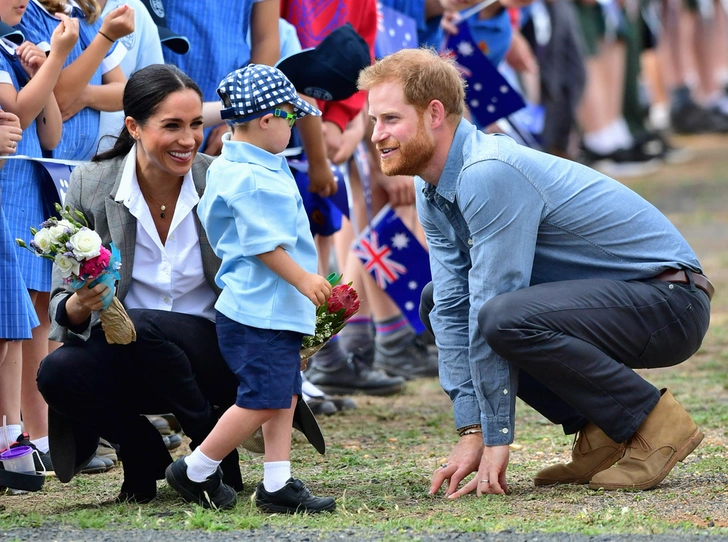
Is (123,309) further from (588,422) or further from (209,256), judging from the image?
(588,422)

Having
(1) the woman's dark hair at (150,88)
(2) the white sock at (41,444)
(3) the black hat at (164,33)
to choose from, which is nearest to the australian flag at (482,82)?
(3) the black hat at (164,33)

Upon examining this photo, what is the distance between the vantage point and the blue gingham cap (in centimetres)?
358

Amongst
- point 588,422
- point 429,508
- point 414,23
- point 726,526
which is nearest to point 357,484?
point 429,508

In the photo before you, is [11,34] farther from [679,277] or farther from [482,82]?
[482,82]

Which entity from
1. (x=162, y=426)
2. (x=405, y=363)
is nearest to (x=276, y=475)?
(x=162, y=426)

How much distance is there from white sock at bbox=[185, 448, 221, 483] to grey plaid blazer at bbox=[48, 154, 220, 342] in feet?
1.89

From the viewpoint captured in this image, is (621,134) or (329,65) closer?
(329,65)

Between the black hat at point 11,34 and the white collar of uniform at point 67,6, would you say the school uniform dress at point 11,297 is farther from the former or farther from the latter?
the white collar of uniform at point 67,6

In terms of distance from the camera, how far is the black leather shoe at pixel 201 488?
3604mm

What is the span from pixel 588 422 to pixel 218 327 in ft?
4.08

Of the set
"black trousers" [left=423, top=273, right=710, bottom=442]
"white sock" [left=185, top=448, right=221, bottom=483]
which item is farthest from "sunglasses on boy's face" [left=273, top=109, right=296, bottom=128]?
"white sock" [left=185, top=448, right=221, bottom=483]

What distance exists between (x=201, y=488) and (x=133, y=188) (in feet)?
3.15

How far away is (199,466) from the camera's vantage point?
3.57 meters

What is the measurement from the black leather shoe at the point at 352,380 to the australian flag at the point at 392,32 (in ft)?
5.19
